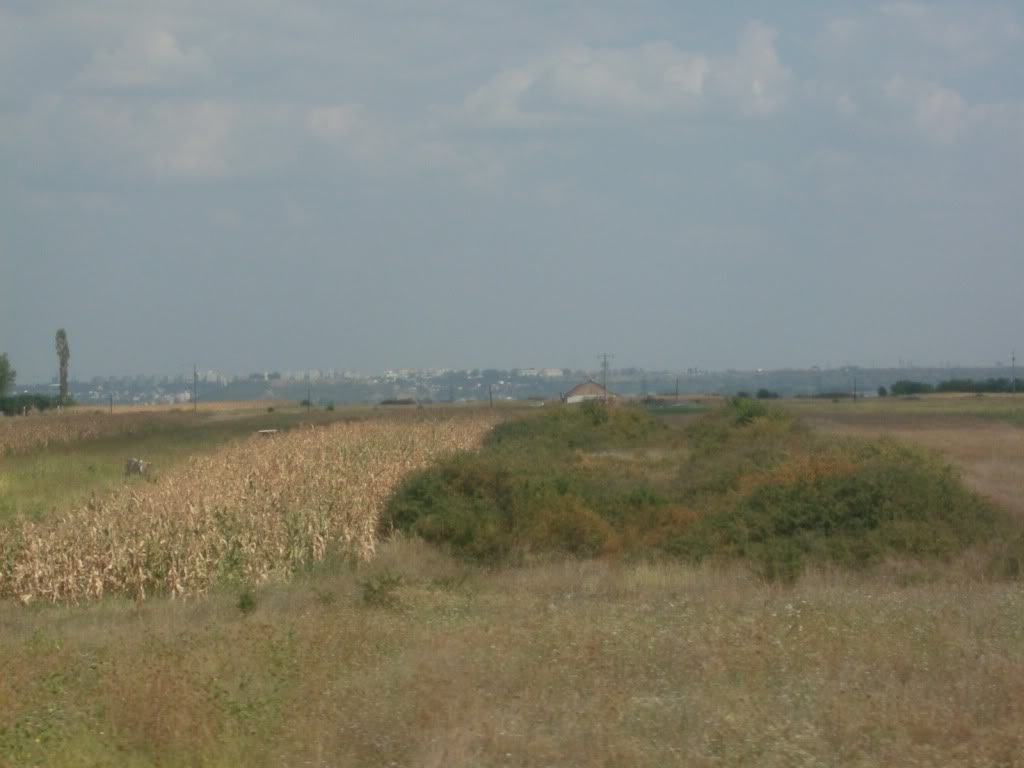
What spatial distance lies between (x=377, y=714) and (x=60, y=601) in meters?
8.64

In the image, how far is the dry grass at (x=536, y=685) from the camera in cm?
725

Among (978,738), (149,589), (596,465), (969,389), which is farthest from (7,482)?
(969,389)

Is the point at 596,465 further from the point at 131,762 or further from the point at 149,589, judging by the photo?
the point at 131,762

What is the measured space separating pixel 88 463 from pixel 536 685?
3567 centimetres

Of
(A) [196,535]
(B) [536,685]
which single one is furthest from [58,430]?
(B) [536,685]

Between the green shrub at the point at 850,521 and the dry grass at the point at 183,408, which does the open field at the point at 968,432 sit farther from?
the dry grass at the point at 183,408

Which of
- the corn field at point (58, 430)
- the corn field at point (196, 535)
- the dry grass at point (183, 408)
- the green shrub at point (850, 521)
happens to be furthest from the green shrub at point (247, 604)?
the dry grass at point (183, 408)

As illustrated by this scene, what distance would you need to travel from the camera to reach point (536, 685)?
8633 mm

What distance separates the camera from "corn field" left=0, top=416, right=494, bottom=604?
15406 mm

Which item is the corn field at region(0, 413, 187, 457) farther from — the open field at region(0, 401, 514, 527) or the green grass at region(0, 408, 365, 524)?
the green grass at region(0, 408, 365, 524)

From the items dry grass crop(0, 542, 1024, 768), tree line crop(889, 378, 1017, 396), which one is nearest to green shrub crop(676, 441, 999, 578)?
dry grass crop(0, 542, 1024, 768)

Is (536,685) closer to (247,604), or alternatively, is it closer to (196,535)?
(247,604)

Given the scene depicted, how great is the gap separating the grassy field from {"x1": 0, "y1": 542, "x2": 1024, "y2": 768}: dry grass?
0.9 inches

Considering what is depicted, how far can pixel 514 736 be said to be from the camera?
737 cm
